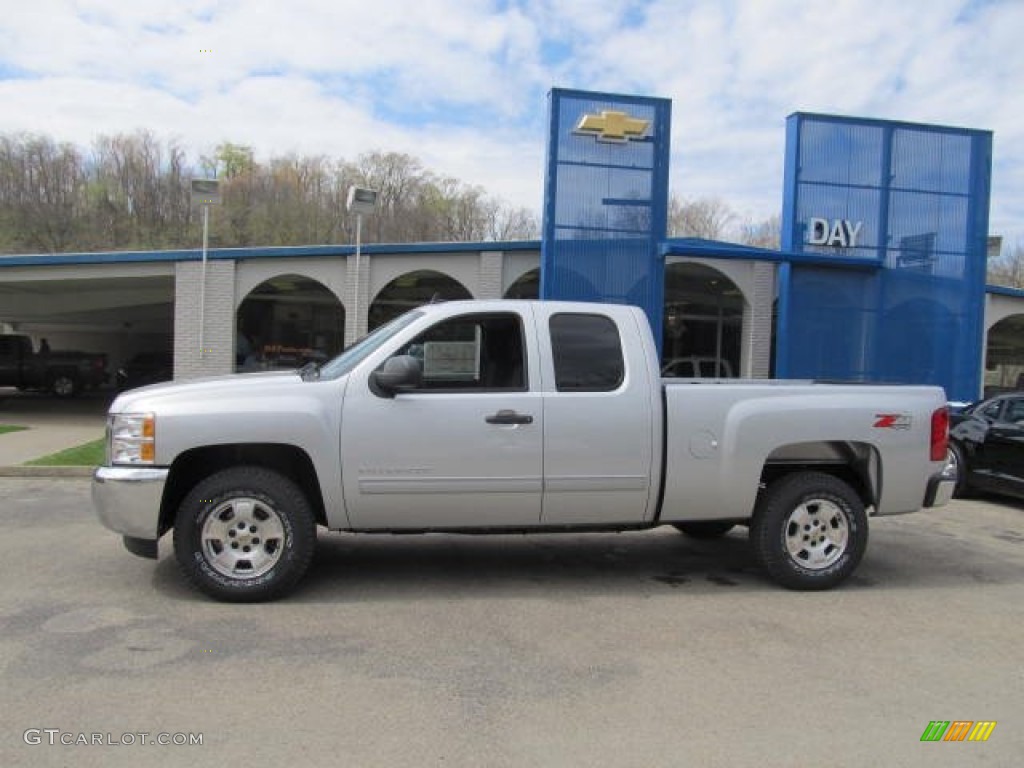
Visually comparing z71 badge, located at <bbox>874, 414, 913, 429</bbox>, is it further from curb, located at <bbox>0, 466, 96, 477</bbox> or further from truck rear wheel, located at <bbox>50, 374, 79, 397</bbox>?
truck rear wheel, located at <bbox>50, 374, 79, 397</bbox>

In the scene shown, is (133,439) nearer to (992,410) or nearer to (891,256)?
(992,410)

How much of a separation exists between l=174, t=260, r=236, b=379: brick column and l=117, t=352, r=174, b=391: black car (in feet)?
46.2

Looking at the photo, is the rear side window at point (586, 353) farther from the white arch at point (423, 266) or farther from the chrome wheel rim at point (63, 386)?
the chrome wheel rim at point (63, 386)

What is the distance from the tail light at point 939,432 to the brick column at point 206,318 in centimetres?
1423

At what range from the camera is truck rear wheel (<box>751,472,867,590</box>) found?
19.9 feet

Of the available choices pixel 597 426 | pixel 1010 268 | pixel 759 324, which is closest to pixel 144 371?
pixel 759 324

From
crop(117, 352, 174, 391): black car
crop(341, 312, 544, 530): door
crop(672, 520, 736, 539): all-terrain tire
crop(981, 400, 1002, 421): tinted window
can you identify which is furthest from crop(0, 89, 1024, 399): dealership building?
crop(117, 352, 174, 391): black car

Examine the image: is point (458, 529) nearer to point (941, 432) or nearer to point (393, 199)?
point (941, 432)

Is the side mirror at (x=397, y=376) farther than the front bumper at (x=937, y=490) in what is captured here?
No

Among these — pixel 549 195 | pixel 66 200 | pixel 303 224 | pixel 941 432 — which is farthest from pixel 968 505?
pixel 66 200

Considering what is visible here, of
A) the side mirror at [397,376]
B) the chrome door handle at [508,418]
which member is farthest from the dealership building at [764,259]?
the side mirror at [397,376]

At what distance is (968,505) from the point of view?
10.8 m

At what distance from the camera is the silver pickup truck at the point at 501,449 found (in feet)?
17.8

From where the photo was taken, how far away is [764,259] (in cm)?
1722
